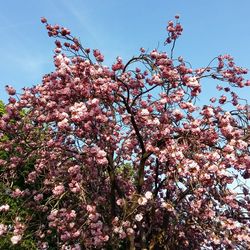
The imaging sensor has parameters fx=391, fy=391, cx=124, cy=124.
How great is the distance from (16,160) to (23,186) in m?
4.97

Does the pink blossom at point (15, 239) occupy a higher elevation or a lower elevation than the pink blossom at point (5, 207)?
lower

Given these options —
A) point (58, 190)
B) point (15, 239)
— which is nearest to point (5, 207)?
point (15, 239)

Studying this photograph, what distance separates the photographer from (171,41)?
10422 mm

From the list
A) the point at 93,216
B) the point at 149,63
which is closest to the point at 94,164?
the point at 93,216

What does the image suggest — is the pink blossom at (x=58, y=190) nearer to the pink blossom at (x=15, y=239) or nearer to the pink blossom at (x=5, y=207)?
the pink blossom at (x=15, y=239)

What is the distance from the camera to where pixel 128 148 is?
35.9 ft

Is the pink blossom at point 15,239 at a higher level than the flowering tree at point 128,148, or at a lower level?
lower

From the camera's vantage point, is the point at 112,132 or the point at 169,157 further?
the point at 112,132

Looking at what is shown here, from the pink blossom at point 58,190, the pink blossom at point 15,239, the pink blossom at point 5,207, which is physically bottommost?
the pink blossom at point 15,239

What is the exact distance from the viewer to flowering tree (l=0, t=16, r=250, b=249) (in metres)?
8.48

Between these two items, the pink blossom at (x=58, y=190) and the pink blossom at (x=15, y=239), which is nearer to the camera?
the pink blossom at (x=15, y=239)

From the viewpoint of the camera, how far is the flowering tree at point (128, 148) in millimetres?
8484

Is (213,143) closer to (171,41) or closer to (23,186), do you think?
(171,41)

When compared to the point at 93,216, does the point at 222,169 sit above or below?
above
